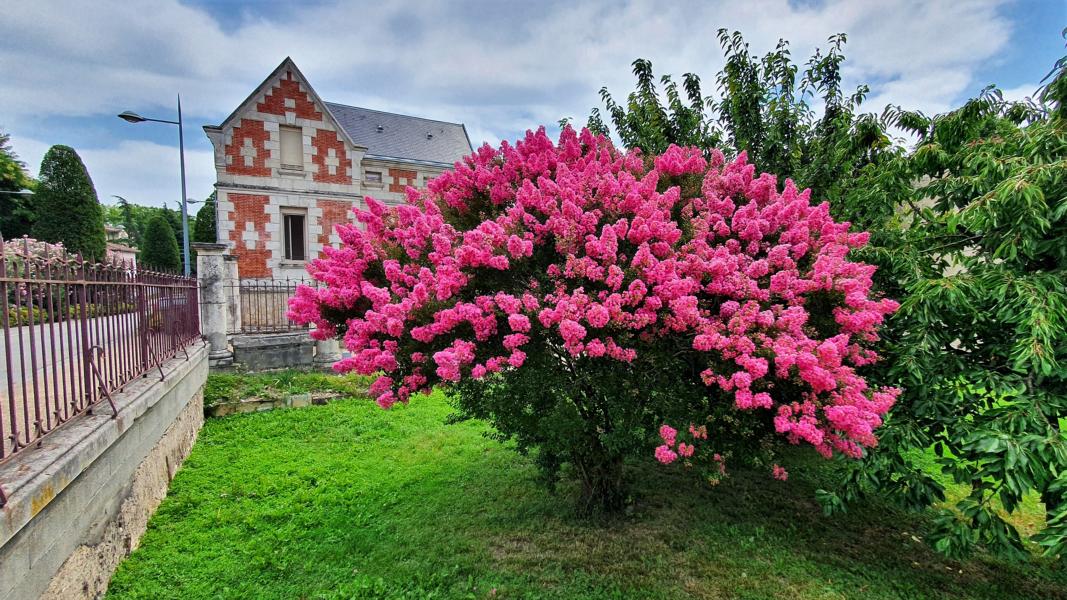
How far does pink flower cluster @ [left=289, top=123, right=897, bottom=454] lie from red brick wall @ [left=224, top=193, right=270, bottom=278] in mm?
13336

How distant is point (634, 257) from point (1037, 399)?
2594 mm

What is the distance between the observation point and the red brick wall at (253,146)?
14812 mm

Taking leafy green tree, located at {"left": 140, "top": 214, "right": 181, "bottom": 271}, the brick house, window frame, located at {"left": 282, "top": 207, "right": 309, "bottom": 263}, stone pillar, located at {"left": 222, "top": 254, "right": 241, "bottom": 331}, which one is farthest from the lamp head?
leafy green tree, located at {"left": 140, "top": 214, "right": 181, "bottom": 271}

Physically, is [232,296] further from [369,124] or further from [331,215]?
[369,124]

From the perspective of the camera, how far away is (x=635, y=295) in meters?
2.87

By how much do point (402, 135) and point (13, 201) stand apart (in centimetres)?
2844

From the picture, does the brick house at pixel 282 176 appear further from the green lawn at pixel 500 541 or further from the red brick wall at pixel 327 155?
the green lawn at pixel 500 541

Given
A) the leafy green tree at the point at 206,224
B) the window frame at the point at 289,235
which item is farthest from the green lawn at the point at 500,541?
the leafy green tree at the point at 206,224

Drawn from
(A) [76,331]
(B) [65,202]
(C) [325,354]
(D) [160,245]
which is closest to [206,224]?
(D) [160,245]

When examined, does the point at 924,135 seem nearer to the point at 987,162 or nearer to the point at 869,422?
the point at 987,162

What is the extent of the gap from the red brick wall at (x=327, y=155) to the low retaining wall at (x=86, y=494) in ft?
40.4

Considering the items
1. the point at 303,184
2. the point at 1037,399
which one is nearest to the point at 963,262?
the point at 1037,399

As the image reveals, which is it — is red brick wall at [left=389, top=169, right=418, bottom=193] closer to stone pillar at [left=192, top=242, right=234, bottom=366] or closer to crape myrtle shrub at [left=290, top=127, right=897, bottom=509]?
stone pillar at [left=192, top=242, right=234, bottom=366]

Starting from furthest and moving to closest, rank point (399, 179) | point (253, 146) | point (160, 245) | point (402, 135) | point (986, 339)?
point (160, 245), point (402, 135), point (399, 179), point (253, 146), point (986, 339)
